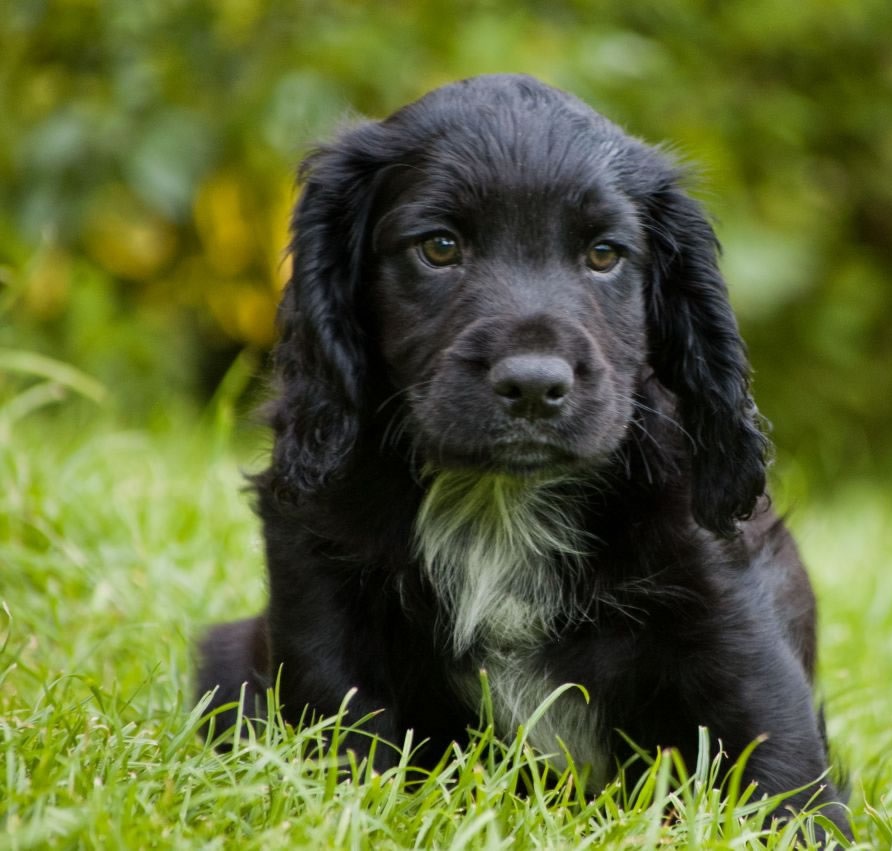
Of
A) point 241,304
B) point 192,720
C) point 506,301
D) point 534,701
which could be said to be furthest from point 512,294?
point 241,304

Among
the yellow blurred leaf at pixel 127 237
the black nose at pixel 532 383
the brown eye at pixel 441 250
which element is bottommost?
the yellow blurred leaf at pixel 127 237

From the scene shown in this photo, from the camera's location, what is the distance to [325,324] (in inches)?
119

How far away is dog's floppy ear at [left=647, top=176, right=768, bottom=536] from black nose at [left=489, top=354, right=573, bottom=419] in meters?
0.51

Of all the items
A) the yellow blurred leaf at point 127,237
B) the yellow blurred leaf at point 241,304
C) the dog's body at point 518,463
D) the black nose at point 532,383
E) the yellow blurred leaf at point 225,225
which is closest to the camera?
the black nose at point 532,383

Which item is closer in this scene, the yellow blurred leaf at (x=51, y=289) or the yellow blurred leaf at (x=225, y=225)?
the yellow blurred leaf at (x=51, y=289)

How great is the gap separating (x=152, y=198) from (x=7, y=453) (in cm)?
206

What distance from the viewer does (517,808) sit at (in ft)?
8.27

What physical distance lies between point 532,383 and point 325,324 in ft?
1.87

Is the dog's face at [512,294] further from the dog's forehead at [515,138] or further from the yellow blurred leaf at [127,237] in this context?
the yellow blurred leaf at [127,237]

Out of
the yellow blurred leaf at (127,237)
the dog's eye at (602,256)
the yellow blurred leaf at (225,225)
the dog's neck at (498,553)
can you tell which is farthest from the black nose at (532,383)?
the yellow blurred leaf at (225,225)

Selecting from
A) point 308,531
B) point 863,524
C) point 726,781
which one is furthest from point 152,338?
point 726,781

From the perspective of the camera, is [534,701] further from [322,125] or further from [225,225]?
[225,225]

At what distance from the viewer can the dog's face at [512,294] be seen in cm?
272

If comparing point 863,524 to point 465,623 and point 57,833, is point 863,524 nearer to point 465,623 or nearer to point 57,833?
point 465,623
